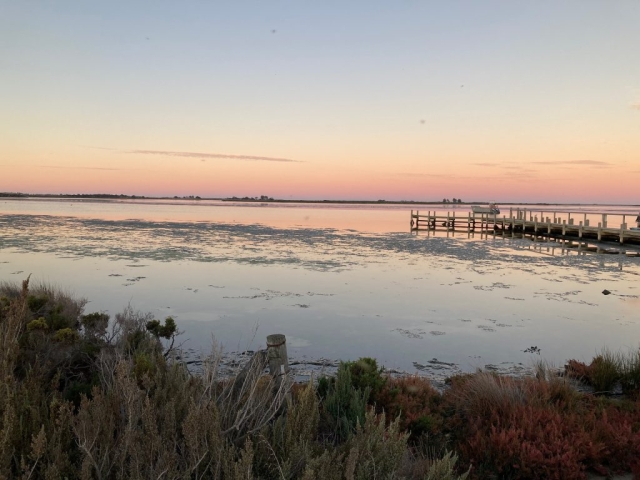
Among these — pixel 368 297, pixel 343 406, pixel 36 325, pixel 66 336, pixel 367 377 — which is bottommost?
pixel 368 297

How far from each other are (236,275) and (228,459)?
14661 millimetres

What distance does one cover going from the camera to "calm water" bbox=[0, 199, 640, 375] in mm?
9852

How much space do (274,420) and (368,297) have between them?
988cm

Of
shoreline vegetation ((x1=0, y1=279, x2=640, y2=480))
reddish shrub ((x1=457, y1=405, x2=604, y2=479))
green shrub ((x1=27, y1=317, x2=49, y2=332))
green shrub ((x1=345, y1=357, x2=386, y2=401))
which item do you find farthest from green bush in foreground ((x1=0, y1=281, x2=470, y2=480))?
reddish shrub ((x1=457, y1=405, x2=604, y2=479))

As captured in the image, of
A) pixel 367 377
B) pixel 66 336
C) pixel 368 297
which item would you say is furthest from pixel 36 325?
pixel 368 297

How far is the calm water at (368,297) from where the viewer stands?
9852 mm

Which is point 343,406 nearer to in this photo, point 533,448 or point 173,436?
point 533,448

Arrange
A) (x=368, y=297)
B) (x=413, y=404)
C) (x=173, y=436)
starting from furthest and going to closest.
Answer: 1. (x=368, y=297)
2. (x=413, y=404)
3. (x=173, y=436)

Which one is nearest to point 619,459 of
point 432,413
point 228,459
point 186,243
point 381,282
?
point 432,413

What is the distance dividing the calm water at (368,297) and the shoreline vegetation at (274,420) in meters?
2.15

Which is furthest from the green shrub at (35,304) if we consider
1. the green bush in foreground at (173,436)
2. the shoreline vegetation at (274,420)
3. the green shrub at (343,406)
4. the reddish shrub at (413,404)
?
the reddish shrub at (413,404)

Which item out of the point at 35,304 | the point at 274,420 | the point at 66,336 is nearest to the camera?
the point at 274,420

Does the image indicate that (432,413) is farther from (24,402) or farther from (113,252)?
(113,252)

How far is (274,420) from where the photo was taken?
4836 mm
